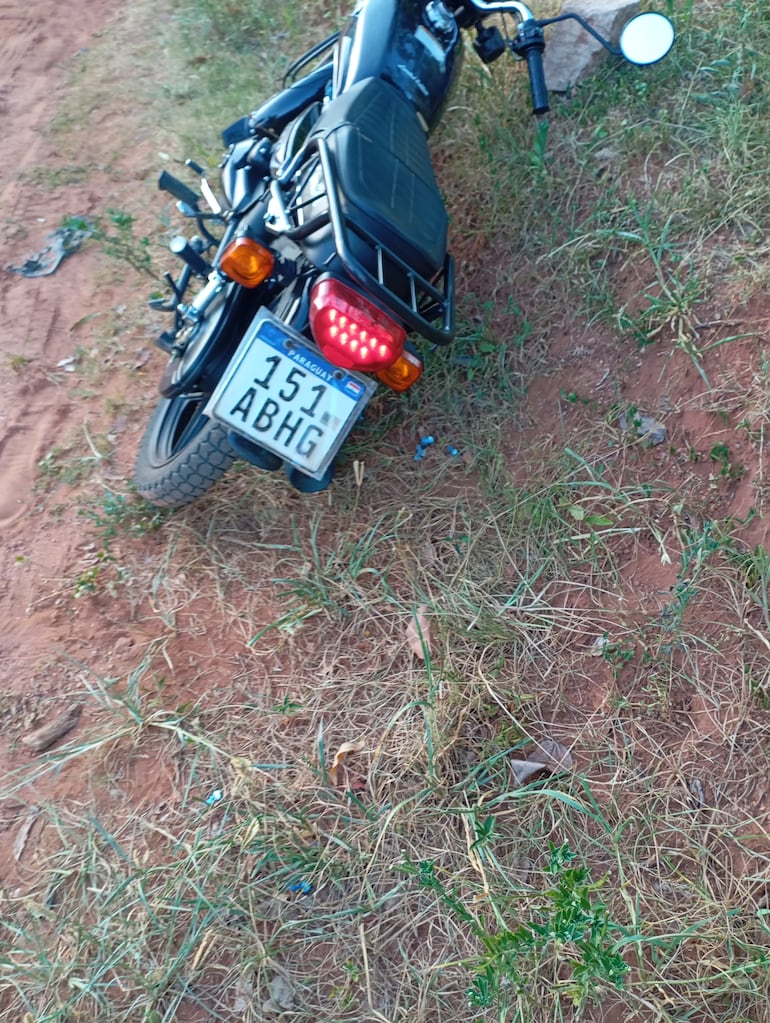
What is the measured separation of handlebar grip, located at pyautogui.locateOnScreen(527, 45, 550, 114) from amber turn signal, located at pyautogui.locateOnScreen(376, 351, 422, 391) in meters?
1.14

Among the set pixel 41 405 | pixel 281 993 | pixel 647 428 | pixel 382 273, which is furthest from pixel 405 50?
pixel 281 993

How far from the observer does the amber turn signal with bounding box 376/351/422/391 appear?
189 cm

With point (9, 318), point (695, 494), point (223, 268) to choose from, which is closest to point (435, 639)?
point (695, 494)

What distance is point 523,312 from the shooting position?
2654mm

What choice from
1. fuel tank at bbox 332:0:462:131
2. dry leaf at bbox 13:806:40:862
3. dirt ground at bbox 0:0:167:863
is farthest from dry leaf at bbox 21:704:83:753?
fuel tank at bbox 332:0:462:131

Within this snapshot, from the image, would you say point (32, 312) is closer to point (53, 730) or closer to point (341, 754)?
point (53, 730)

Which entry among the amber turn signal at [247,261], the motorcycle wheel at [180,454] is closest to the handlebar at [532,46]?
the amber turn signal at [247,261]

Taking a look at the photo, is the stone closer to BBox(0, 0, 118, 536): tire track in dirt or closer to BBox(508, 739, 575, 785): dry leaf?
BBox(0, 0, 118, 536): tire track in dirt

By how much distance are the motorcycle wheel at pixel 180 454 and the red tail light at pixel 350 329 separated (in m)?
0.55

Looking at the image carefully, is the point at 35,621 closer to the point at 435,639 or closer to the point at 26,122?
the point at 435,639

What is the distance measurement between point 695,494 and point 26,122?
13.3 feet

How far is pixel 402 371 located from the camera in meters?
1.91

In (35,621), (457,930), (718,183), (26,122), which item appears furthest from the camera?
(26,122)

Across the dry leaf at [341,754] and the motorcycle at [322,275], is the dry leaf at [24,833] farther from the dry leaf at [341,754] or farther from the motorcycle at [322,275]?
the motorcycle at [322,275]
